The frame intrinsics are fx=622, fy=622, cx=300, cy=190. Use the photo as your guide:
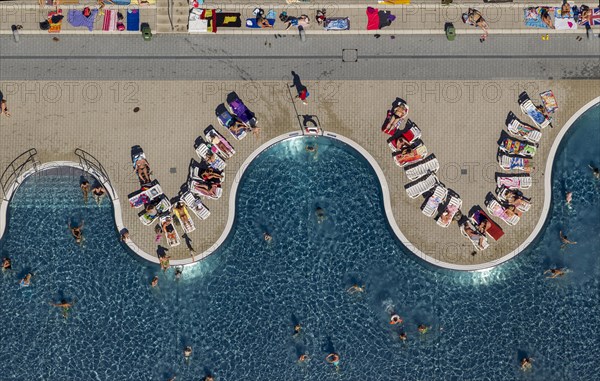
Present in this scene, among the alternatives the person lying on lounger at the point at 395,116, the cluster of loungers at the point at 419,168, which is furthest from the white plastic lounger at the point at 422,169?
the person lying on lounger at the point at 395,116

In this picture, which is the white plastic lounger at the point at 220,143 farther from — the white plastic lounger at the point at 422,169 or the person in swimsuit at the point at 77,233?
the white plastic lounger at the point at 422,169

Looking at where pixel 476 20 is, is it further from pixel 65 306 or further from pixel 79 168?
pixel 65 306

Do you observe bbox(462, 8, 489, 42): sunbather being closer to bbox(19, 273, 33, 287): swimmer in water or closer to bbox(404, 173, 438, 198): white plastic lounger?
bbox(404, 173, 438, 198): white plastic lounger

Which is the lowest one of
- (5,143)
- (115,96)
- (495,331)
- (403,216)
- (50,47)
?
(495,331)

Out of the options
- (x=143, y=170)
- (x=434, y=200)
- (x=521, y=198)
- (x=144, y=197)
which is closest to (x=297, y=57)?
(x=143, y=170)

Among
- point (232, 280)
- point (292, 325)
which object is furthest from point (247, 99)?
point (292, 325)

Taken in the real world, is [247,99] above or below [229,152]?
above

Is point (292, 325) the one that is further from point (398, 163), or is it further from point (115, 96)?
point (115, 96)
